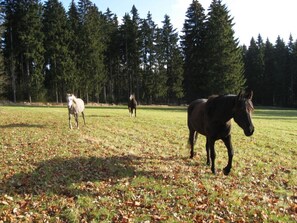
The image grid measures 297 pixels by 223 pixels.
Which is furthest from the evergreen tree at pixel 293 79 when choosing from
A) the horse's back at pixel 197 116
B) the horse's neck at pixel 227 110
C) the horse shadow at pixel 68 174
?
the horse shadow at pixel 68 174

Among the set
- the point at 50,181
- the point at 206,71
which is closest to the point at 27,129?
the point at 50,181

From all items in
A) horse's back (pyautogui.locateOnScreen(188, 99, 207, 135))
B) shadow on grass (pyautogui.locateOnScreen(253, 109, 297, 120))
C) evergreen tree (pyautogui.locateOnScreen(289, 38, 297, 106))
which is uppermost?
evergreen tree (pyautogui.locateOnScreen(289, 38, 297, 106))

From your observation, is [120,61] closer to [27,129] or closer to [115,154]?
[27,129]

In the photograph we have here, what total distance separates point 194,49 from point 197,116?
42668 millimetres

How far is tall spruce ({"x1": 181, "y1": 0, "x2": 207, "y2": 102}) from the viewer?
48531mm

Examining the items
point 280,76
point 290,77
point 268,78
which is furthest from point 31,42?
point 290,77

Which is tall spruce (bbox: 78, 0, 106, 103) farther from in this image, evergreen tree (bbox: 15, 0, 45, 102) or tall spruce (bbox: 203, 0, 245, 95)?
tall spruce (bbox: 203, 0, 245, 95)

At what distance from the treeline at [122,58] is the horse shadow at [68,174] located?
3414 cm

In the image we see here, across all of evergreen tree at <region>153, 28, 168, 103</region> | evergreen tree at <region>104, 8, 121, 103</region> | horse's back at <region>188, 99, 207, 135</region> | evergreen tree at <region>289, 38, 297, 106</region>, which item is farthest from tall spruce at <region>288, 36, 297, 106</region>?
horse's back at <region>188, 99, 207, 135</region>

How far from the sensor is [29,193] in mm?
7285

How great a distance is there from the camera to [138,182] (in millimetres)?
8102

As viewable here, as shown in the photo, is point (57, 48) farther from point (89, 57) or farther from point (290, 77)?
point (290, 77)

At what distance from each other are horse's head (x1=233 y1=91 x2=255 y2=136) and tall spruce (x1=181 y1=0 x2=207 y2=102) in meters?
40.3

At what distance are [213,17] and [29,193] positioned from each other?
46.1 metres
